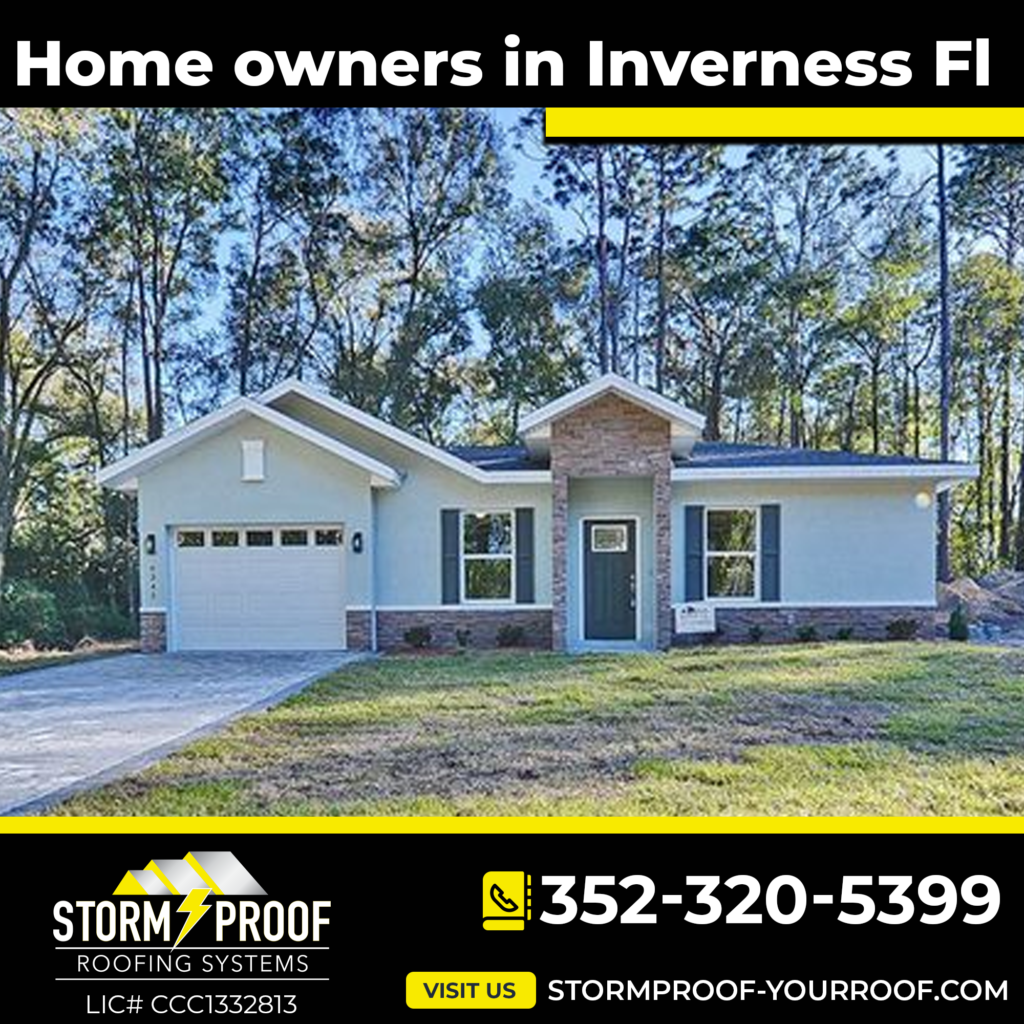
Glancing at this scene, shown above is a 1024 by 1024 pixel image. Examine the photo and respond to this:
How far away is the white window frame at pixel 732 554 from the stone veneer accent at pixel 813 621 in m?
0.17

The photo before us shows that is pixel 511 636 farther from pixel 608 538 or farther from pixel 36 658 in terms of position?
pixel 36 658

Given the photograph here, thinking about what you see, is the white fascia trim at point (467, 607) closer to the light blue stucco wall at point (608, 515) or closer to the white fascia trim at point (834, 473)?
the light blue stucco wall at point (608, 515)

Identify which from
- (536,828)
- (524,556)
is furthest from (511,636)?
(536,828)

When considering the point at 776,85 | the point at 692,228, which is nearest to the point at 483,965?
the point at 776,85

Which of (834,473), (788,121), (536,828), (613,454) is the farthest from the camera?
(834,473)

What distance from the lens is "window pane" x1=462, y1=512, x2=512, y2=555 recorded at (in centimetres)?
1295

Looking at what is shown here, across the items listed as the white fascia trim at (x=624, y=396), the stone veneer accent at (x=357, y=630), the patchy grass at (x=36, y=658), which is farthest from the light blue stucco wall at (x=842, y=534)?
the patchy grass at (x=36, y=658)

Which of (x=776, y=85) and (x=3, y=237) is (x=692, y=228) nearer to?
(x=3, y=237)

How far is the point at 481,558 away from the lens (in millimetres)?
12875

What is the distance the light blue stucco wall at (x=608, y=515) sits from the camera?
1273 cm

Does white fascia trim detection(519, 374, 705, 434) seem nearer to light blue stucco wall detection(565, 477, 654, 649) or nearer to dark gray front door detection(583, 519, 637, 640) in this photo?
light blue stucco wall detection(565, 477, 654, 649)

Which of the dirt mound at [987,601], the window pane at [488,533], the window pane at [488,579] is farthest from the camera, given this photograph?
the dirt mound at [987,601]

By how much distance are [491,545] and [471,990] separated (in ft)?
34.3

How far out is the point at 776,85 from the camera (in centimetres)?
384
